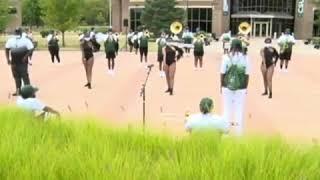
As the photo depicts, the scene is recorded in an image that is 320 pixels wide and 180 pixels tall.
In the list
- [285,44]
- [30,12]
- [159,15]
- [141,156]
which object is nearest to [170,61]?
[285,44]

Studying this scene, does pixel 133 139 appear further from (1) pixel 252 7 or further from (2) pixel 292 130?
(1) pixel 252 7

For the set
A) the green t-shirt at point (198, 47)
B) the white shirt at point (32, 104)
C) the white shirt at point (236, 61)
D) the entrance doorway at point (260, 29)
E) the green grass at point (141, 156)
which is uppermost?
the white shirt at point (236, 61)

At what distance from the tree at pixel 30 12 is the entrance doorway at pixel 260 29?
Result: 106 feet

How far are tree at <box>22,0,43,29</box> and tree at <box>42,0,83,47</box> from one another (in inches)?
1572

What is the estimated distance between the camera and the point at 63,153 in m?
4.13

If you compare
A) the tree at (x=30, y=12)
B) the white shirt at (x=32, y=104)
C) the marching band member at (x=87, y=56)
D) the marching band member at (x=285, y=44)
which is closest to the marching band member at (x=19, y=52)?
the marching band member at (x=87, y=56)

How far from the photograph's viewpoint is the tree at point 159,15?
6494 centimetres

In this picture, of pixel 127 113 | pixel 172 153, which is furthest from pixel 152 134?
pixel 127 113

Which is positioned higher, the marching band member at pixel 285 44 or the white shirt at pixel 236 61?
Result: the white shirt at pixel 236 61

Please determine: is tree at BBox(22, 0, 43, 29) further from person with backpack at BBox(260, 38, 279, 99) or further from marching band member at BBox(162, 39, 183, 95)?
person with backpack at BBox(260, 38, 279, 99)

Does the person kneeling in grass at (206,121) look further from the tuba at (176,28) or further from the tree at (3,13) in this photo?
the tree at (3,13)

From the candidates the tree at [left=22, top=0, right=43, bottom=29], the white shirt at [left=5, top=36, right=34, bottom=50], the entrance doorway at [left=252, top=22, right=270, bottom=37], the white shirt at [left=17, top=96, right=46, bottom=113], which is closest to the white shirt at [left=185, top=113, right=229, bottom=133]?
the white shirt at [left=17, top=96, right=46, bottom=113]

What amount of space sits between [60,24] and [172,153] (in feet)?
156

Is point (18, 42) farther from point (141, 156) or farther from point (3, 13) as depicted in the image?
point (3, 13)
